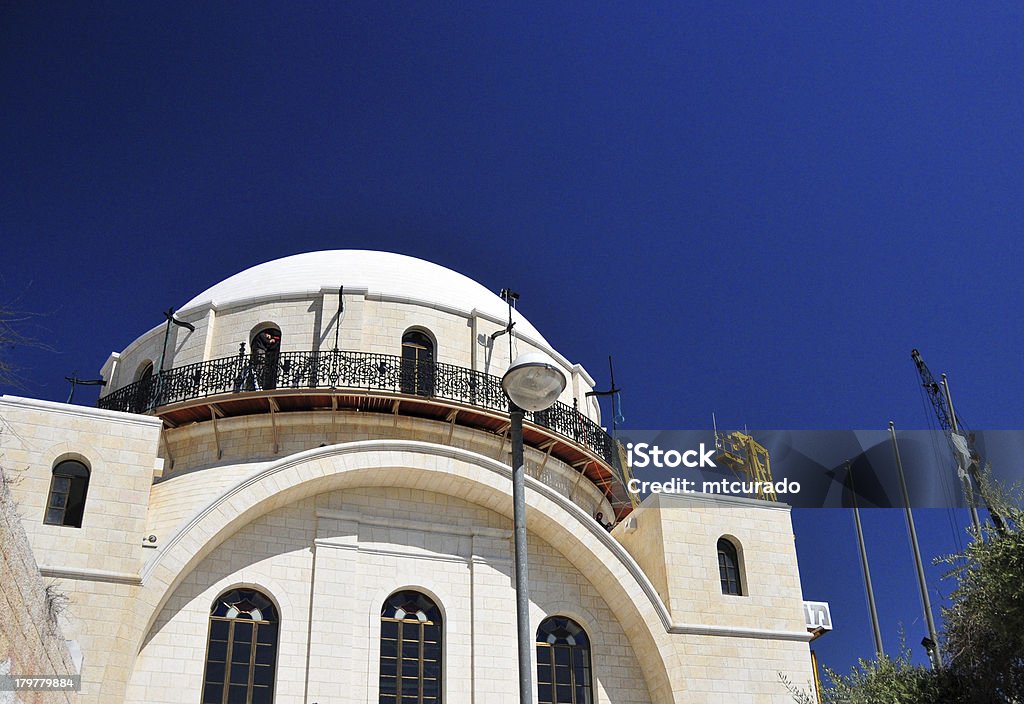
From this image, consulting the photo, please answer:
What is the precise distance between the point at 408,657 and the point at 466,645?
3.72ft

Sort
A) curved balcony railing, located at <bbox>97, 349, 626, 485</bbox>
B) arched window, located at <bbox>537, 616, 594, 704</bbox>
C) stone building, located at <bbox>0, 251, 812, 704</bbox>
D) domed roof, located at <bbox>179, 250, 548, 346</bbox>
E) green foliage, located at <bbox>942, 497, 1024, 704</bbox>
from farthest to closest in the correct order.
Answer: domed roof, located at <bbox>179, 250, 548, 346</bbox> < curved balcony railing, located at <bbox>97, 349, 626, 485</bbox> < arched window, located at <bbox>537, 616, 594, 704</bbox> < stone building, located at <bbox>0, 251, 812, 704</bbox> < green foliage, located at <bbox>942, 497, 1024, 704</bbox>

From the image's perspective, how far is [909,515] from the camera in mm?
29172

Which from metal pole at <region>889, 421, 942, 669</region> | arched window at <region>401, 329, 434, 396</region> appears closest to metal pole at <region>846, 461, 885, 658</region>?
metal pole at <region>889, 421, 942, 669</region>

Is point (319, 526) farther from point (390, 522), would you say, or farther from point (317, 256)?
point (317, 256)

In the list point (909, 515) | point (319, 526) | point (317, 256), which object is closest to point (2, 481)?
point (319, 526)

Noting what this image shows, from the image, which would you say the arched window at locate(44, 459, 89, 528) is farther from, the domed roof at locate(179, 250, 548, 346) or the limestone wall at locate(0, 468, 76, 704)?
the domed roof at locate(179, 250, 548, 346)

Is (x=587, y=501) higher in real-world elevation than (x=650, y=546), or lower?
higher

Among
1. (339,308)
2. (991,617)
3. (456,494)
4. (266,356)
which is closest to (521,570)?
(991,617)

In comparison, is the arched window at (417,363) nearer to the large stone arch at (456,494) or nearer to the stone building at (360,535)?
the stone building at (360,535)

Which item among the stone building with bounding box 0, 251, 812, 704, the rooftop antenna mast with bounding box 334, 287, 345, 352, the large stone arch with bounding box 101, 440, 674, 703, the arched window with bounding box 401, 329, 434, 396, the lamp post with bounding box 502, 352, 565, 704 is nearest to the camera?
the lamp post with bounding box 502, 352, 565, 704

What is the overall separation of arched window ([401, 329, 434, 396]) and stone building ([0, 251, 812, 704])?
6 centimetres

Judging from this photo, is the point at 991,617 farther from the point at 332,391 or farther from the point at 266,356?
the point at 266,356

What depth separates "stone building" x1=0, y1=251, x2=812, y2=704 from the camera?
54.3 ft

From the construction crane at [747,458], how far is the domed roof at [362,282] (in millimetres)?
5410
